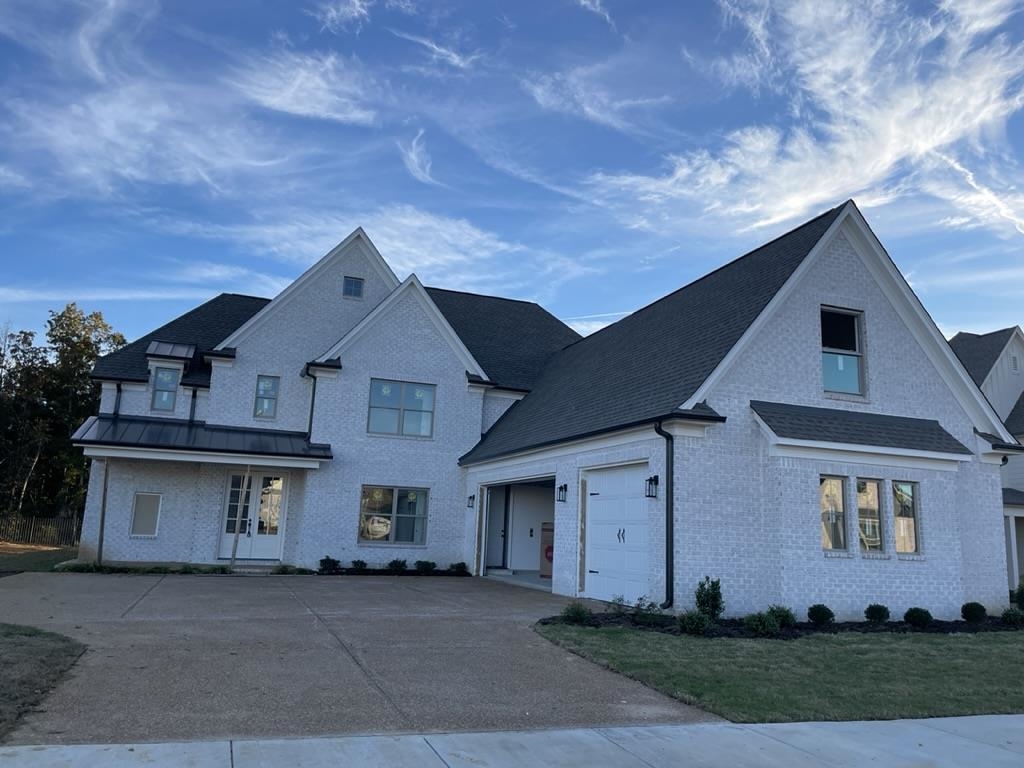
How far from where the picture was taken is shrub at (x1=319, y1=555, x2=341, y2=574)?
20.6 m

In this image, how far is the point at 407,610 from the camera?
12.9 metres

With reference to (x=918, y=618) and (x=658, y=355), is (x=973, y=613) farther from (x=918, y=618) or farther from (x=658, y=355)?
(x=658, y=355)

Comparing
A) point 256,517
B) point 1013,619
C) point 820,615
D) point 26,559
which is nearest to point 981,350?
point 1013,619

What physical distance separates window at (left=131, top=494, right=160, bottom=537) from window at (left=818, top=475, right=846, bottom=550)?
55.3 ft

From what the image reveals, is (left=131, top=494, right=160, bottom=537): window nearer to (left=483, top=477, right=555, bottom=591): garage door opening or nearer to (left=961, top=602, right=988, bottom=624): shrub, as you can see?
(left=483, top=477, right=555, bottom=591): garage door opening

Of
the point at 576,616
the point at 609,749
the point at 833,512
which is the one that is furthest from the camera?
the point at 833,512

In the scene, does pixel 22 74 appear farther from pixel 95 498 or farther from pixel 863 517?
pixel 863 517

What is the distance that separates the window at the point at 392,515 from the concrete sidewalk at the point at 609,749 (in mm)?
16165

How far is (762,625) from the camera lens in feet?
37.7

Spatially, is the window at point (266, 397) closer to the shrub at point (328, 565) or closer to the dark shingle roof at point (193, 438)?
the dark shingle roof at point (193, 438)

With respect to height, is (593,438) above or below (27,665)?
above

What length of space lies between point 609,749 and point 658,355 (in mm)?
11624

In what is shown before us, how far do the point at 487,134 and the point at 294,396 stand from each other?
978 cm

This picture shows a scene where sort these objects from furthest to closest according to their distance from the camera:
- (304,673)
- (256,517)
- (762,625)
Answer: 1. (256,517)
2. (762,625)
3. (304,673)
